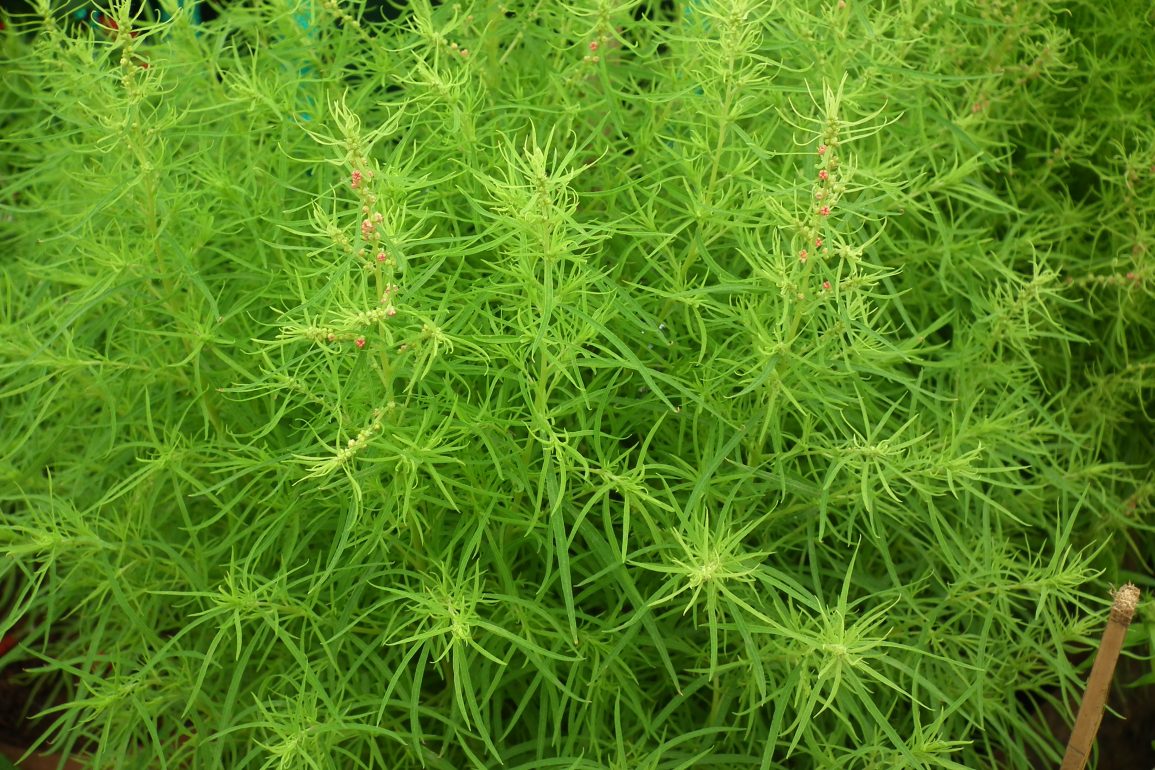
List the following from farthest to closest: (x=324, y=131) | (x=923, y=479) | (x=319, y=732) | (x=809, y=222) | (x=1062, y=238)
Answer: (x=1062, y=238), (x=324, y=131), (x=923, y=479), (x=319, y=732), (x=809, y=222)

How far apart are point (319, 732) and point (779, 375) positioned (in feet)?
2.68

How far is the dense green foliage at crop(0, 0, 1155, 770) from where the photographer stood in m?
1.58

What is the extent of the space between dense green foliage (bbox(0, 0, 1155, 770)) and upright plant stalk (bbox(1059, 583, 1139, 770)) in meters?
0.07

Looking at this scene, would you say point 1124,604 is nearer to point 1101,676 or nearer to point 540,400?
point 1101,676

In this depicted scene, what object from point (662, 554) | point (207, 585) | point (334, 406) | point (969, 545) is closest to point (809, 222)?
point (662, 554)

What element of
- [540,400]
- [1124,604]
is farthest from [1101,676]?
[540,400]

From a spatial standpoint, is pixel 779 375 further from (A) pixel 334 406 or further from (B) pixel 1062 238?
(B) pixel 1062 238

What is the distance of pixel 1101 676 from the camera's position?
68.8 inches

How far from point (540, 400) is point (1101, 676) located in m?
0.96

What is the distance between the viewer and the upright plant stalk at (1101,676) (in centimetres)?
168

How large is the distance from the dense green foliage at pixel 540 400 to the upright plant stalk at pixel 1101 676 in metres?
0.07

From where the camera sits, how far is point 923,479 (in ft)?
6.07

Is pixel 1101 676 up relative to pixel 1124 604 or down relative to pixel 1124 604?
down

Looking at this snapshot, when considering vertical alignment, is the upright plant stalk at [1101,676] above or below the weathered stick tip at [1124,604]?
below
